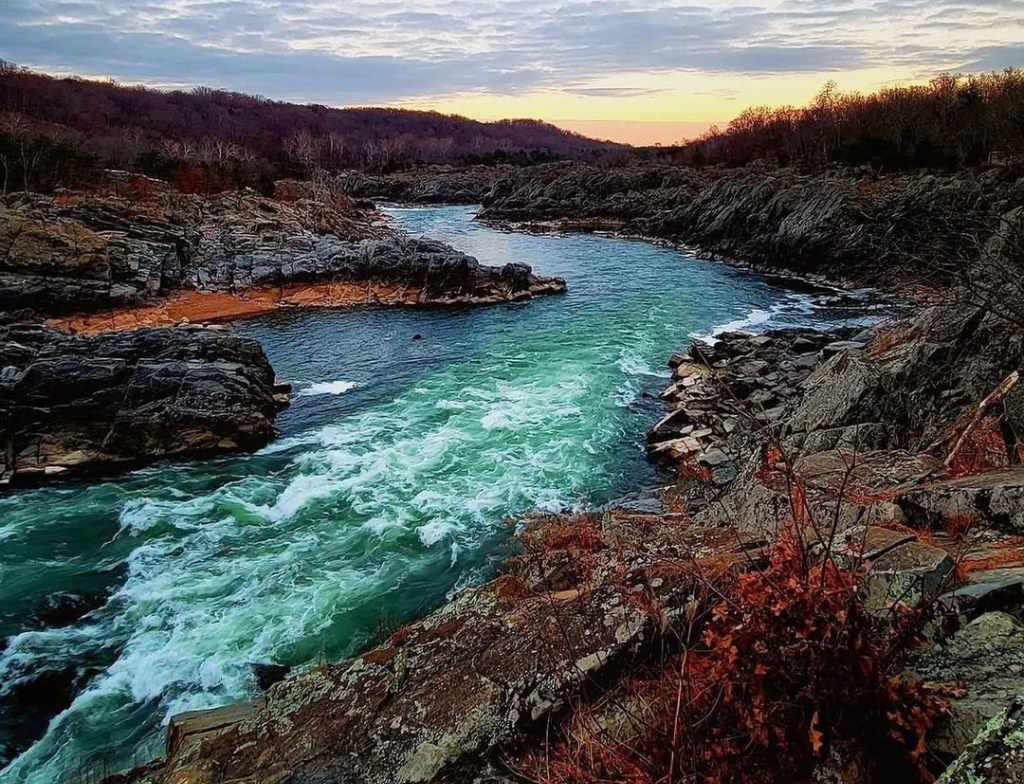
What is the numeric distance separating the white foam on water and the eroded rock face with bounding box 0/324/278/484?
2.58m

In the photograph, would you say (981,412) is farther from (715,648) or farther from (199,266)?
(199,266)

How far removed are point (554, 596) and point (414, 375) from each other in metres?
18.0

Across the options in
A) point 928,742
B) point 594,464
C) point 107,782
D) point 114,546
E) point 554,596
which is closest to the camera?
point 928,742

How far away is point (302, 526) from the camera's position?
43.9 feet

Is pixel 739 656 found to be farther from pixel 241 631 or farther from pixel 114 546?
pixel 114 546

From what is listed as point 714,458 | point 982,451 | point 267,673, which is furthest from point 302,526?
point 982,451

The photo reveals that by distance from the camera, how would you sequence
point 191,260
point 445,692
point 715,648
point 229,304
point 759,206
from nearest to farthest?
1. point 715,648
2. point 445,692
3. point 229,304
4. point 191,260
5. point 759,206

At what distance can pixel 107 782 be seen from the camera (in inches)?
238

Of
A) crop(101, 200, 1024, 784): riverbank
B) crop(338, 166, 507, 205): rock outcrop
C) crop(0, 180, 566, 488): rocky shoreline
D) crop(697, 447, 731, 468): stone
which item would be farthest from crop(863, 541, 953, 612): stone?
crop(338, 166, 507, 205): rock outcrop

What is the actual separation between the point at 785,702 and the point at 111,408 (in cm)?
1829

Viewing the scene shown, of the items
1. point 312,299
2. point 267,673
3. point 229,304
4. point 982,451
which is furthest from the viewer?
point 312,299

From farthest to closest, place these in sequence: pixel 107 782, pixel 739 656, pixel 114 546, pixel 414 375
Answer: pixel 414 375 < pixel 114 546 < pixel 107 782 < pixel 739 656

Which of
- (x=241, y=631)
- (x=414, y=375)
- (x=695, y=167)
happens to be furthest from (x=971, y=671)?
(x=695, y=167)

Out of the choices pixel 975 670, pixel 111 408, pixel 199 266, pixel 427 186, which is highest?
pixel 427 186
